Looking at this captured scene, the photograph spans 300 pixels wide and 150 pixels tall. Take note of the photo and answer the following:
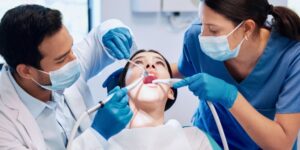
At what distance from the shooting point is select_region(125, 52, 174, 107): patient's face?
158 cm

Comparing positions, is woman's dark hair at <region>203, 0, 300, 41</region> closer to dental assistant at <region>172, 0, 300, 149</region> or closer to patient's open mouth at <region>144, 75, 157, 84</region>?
dental assistant at <region>172, 0, 300, 149</region>

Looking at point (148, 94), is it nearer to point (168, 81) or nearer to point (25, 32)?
point (168, 81)

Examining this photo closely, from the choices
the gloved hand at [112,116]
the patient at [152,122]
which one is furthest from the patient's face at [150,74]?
the gloved hand at [112,116]

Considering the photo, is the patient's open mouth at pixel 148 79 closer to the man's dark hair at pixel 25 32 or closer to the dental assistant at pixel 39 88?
the dental assistant at pixel 39 88

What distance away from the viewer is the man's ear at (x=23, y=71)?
143 cm

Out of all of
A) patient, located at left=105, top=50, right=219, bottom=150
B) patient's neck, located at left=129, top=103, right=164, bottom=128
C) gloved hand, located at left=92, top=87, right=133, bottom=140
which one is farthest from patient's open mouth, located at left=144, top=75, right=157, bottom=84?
gloved hand, located at left=92, top=87, right=133, bottom=140

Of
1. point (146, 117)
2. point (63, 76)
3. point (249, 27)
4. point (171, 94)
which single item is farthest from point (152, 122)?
point (249, 27)

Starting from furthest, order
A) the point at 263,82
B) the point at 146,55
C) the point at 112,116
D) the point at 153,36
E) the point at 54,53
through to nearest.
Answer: the point at 153,36
the point at 146,55
the point at 263,82
the point at 54,53
the point at 112,116

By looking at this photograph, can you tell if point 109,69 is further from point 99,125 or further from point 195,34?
point 99,125

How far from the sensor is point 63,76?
147 cm

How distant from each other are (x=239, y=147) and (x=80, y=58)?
775 mm

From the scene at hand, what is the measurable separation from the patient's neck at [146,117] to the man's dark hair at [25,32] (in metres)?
0.44

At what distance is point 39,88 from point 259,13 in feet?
2.80

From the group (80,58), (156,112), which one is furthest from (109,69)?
(156,112)
